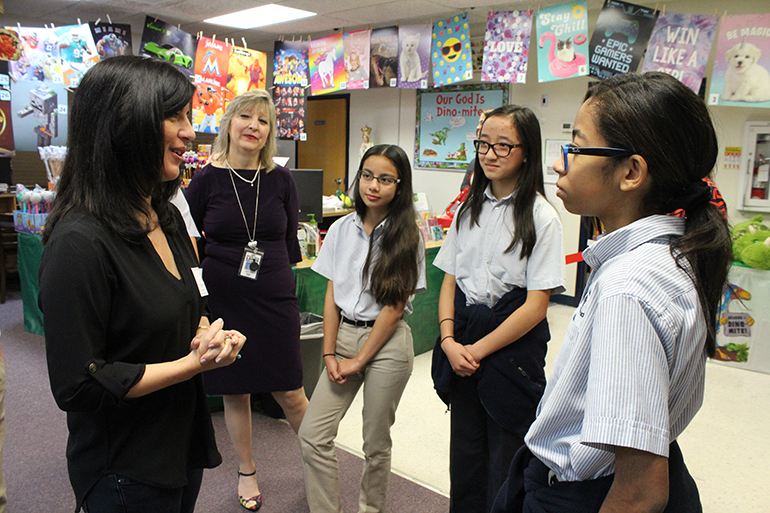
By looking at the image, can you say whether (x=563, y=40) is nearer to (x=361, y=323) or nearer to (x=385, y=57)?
(x=385, y=57)

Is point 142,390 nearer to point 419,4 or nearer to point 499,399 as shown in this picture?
point 499,399

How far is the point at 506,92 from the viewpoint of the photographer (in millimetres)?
6195

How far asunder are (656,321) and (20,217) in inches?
188

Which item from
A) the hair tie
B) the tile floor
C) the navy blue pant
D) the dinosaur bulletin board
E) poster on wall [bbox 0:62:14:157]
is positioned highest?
poster on wall [bbox 0:62:14:157]

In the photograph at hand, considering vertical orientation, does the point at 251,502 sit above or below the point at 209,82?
below

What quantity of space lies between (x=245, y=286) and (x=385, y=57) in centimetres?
368

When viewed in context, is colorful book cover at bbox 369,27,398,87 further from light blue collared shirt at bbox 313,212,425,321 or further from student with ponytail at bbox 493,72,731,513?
student with ponytail at bbox 493,72,731,513

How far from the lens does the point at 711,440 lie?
10.2 feet

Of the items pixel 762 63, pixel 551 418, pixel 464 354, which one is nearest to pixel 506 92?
pixel 762 63

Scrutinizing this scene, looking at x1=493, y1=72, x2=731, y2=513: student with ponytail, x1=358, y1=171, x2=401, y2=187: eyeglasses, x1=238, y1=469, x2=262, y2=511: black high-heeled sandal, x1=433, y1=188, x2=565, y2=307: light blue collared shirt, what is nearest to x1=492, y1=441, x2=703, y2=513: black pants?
x1=493, y1=72, x2=731, y2=513: student with ponytail

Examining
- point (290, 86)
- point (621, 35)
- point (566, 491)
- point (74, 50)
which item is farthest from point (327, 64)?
point (566, 491)

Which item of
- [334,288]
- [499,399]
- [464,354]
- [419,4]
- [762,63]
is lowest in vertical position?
[499,399]

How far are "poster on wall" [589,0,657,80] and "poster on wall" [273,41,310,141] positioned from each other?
9.64ft

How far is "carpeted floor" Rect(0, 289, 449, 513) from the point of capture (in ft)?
7.54
